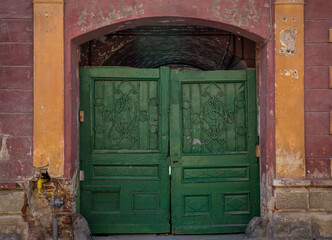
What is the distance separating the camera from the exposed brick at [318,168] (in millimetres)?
4520

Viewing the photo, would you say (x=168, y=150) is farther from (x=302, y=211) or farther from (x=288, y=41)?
(x=288, y=41)

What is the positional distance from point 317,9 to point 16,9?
3.99m

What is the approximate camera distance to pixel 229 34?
221 inches

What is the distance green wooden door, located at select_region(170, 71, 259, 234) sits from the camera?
16.3ft

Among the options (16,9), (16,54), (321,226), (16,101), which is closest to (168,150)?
(16,101)

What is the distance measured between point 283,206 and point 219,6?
2767mm

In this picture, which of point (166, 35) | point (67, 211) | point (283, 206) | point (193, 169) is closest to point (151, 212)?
point (193, 169)

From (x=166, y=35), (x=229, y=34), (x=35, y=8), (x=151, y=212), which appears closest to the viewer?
(x=35, y=8)

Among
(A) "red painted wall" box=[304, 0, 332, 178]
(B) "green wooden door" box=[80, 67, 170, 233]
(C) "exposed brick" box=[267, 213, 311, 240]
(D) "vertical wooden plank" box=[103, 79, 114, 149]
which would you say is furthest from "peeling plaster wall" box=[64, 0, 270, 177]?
(C) "exposed brick" box=[267, 213, 311, 240]

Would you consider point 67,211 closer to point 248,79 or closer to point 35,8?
point 35,8

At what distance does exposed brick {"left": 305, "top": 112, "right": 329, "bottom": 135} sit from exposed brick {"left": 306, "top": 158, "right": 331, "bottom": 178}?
Result: 372 mm

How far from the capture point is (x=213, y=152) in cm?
502

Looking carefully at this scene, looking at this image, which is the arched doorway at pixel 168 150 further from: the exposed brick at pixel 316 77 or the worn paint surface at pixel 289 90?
the exposed brick at pixel 316 77

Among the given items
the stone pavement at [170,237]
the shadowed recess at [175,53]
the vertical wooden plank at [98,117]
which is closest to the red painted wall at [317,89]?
the shadowed recess at [175,53]
